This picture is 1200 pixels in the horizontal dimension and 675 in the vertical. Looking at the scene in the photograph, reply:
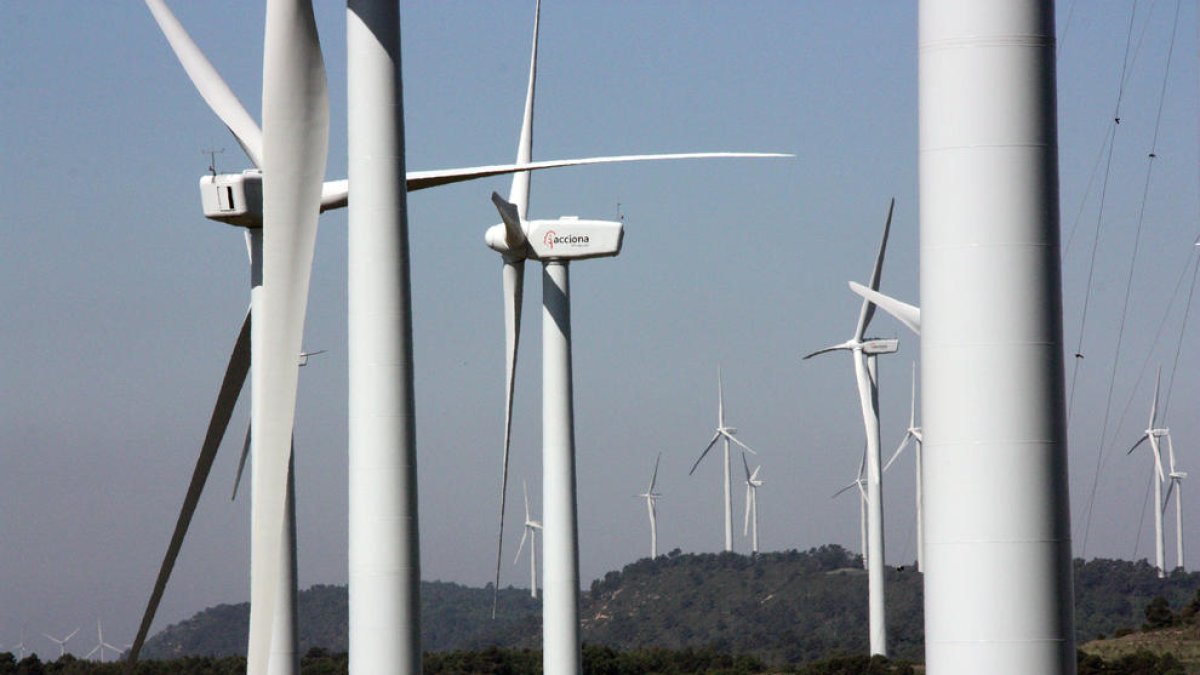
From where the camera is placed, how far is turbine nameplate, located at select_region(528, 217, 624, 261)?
67000mm

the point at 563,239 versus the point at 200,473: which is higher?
the point at 563,239

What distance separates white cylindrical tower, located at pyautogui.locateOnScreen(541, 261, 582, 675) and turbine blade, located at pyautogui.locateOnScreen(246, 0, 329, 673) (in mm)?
32201

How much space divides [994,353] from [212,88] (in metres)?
34.7

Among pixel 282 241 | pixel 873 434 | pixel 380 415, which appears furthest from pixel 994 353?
pixel 873 434

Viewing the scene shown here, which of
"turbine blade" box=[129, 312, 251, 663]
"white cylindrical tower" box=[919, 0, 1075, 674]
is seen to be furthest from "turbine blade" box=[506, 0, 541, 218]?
"white cylindrical tower" box=[919, 0, 1075, 674]

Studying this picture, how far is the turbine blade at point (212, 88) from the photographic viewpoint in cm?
4991

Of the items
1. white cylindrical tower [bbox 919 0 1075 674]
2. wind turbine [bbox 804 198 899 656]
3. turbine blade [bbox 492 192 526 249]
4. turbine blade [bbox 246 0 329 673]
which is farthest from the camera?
wind turbine [bbox 804 198 899 656]

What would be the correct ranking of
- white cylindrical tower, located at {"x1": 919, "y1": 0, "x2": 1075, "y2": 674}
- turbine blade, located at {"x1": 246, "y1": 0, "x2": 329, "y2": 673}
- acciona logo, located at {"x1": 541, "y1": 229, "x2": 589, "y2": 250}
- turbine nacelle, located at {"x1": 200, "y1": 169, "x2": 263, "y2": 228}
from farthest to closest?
acciona logo, located at {"x1": 541, "y1": 229, "x2": 589, "y2": 250}
turbine nacelle, located at {"x1": 200, "y1": 169, "x2": 263, "y2": 228}
turbine blade, located at {"x1": 246, "y1": 0, "x2": 329, "y2": 673}
white cylindrical tower, located at {"x1": 919, "y1": 0, "x2": 1075, "y2": 674}

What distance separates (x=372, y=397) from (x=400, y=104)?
5.41m

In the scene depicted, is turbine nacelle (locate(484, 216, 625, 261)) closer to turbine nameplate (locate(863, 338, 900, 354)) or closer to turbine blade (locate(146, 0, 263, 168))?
turbine blade (locate(146, 0, 263, 168))

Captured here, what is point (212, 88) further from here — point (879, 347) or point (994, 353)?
point (879, 347)

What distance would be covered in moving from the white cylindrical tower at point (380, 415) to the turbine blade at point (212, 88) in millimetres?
14928

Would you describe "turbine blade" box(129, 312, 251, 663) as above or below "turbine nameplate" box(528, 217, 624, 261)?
below

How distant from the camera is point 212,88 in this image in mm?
50781
